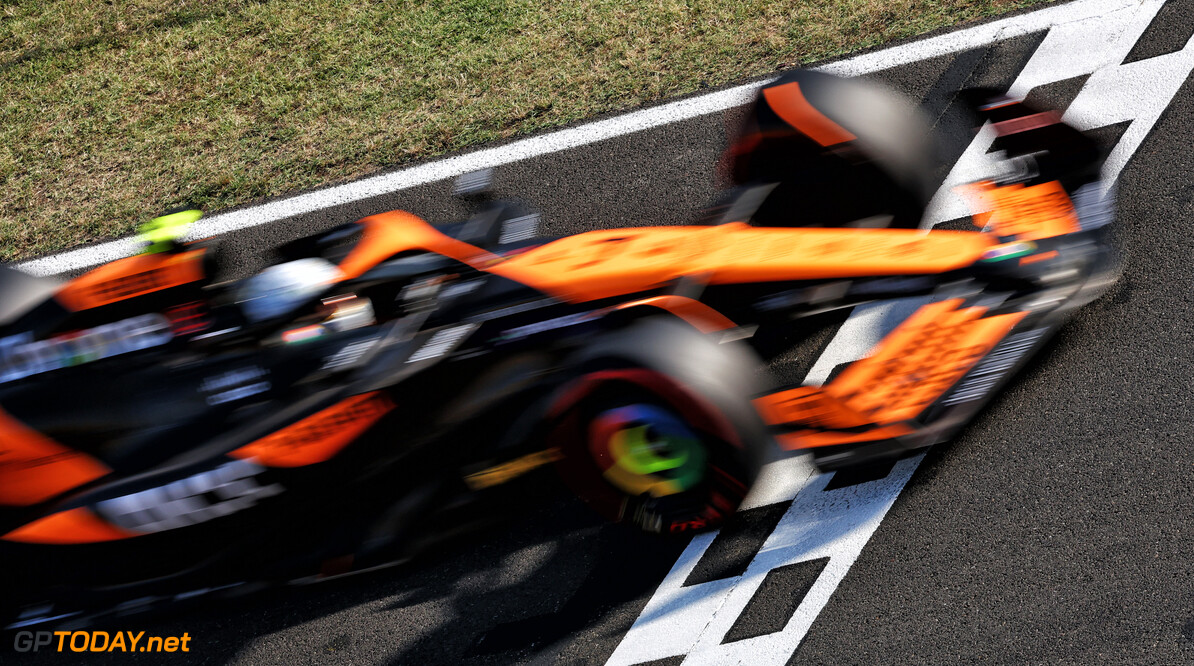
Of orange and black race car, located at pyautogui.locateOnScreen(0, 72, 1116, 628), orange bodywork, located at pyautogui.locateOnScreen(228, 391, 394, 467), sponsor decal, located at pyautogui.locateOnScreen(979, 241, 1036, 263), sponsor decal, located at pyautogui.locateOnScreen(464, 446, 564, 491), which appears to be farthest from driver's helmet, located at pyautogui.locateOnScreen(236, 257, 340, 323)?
sponsor decal, located at pyautogui.locateOnScreen(979, 241, 1036, 263)

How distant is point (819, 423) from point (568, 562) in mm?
931

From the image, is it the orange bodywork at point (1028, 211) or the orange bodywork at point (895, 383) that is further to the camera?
the orange bodywork at point (1028, 211)

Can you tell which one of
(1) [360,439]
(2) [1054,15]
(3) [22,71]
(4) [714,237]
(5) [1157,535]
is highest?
(3) [22,71]

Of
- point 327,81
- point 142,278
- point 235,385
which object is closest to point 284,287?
point 235,385

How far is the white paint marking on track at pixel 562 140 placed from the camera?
161 inches

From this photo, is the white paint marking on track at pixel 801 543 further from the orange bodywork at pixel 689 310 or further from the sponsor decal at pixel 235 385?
the sponsor decal at pixel 235 385

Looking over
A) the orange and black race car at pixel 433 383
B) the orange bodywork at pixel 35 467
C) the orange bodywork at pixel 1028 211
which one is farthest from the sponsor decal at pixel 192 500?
the orange bodywork at pixel 1028 211

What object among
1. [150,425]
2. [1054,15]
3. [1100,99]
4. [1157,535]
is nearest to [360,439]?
[150,425]

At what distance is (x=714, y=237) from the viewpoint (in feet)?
9.35

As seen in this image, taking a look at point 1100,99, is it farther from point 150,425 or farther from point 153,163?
point 153,163

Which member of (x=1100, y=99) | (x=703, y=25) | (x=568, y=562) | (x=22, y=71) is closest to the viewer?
(x=568, y=562)

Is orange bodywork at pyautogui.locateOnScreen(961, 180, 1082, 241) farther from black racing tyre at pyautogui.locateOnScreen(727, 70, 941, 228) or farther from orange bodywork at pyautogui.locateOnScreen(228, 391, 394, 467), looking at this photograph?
orange bodywork at pyautogui.locateOnScreen(228, 391, 394, 467)

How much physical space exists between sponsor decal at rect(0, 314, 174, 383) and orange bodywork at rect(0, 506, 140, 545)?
45 cm
